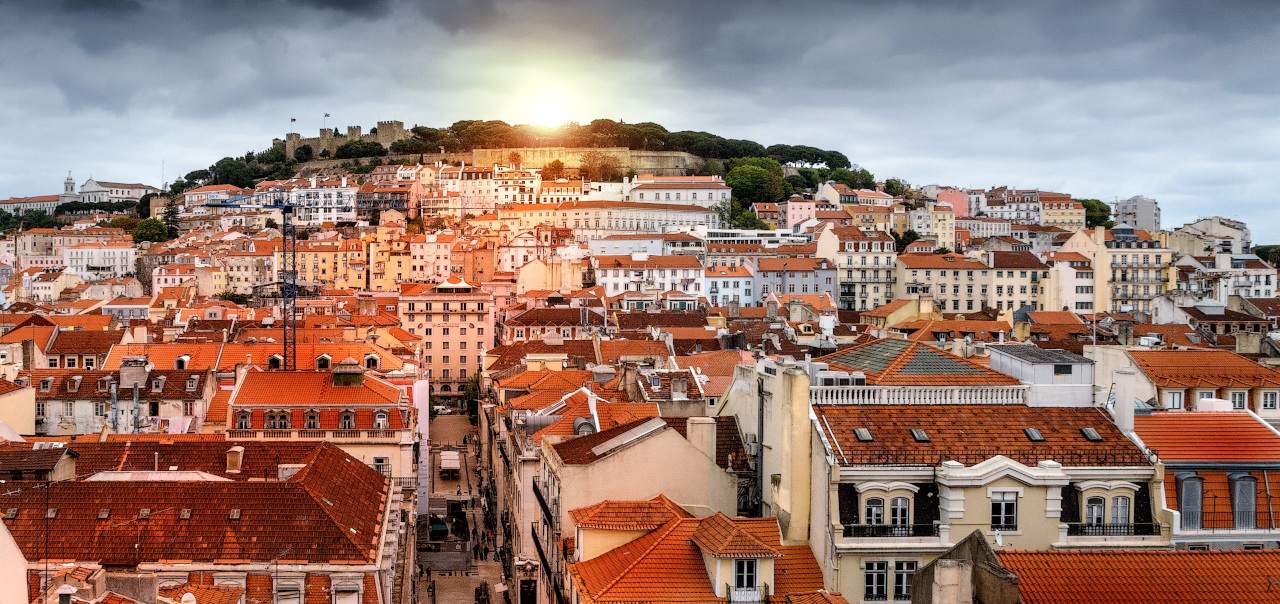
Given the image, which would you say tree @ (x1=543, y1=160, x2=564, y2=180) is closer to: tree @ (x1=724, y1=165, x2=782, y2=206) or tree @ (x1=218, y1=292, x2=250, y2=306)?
tree @ (x1=724, y1=165, x2=782, y2=206)

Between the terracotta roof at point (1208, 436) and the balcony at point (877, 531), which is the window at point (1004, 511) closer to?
the balcony at point (877, 531)

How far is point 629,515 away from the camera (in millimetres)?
23375

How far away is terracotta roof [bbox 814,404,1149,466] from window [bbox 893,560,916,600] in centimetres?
178

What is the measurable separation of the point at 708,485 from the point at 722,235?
11439 centimetres

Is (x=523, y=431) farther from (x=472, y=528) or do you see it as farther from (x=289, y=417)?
(x=472, y=528)

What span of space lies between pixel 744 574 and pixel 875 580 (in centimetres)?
246

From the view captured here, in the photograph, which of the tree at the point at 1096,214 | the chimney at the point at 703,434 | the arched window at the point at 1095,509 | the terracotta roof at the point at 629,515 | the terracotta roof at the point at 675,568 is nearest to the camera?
the terracotta roof at the point at 675,568

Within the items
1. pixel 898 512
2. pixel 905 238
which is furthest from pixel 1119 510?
pixel 905 238

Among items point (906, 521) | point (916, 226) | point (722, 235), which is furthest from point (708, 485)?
point (916, 226)

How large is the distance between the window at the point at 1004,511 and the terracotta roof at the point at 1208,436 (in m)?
3.25

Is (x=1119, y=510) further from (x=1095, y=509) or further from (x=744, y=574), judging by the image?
(x=744, y=574)

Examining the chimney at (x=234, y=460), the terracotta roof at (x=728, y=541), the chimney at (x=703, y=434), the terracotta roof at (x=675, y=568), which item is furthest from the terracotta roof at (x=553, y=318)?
the terracotta roof at (x=728, y=541)

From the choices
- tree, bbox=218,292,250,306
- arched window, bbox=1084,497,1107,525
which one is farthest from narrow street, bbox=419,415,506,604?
tree, bbox=218,292,250,306

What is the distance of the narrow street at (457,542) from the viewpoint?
1572 inches
